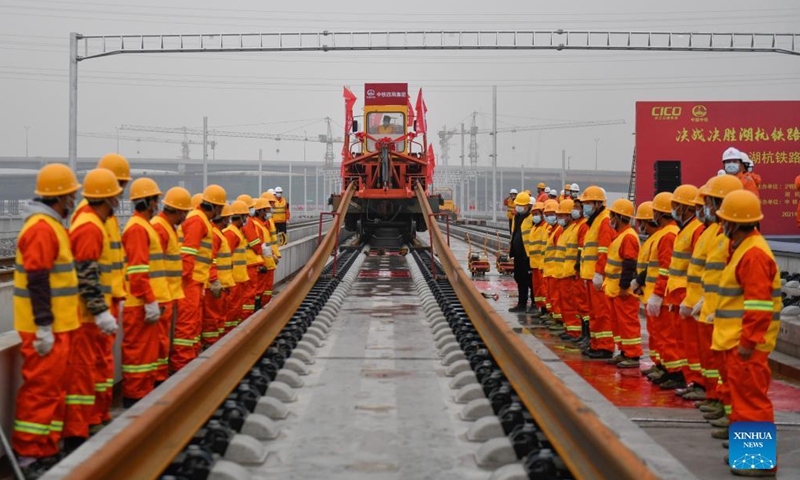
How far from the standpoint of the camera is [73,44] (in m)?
23.8

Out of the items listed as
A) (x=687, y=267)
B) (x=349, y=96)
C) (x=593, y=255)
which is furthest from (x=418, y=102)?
(x=687, y=267)

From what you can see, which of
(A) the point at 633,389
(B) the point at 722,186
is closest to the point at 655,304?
(A) the point at 633,389

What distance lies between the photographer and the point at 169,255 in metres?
8.19

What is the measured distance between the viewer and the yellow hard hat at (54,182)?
5898 millimetres

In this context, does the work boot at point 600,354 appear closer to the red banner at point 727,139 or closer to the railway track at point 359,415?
the railway track at point 359,415

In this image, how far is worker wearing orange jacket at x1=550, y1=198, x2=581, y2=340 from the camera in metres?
11.6

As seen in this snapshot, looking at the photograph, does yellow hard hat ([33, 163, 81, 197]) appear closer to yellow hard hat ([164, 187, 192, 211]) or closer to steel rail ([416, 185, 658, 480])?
yellow hard hat ([164, 187, 192, 211])

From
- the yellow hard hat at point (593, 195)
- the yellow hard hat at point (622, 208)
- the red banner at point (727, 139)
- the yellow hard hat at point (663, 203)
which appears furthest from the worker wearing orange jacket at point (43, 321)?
the red banner at point (727, 139)

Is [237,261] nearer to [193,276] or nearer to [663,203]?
[193,276]

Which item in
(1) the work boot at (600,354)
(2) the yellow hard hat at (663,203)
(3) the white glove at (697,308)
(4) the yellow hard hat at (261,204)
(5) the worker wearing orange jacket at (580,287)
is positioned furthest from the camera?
(4) the yellow hard hat at (261,204)

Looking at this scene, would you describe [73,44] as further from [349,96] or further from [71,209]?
[71,209]

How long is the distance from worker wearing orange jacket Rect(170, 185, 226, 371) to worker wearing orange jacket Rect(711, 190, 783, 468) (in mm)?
5027

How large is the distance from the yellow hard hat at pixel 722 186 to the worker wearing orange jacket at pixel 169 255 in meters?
4.47

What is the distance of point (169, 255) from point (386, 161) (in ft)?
58.7
